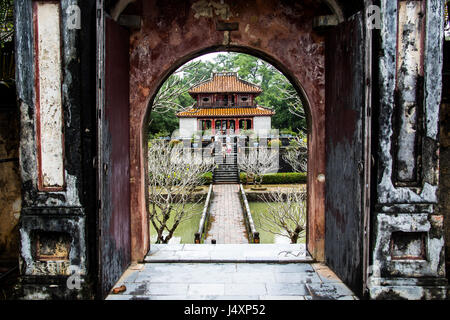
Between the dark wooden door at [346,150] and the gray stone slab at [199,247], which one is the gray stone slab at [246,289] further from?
the gray stone slab at [199,247]

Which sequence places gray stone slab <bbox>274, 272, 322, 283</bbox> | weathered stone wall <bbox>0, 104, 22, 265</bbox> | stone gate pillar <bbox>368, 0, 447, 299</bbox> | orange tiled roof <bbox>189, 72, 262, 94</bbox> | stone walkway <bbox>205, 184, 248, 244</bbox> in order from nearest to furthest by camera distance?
stone gate pillar <bbox>368, 0, 447, 299</bbox> < gray stone slab <bbox>274, 272, 322, 283</bbox> < weathered stone wall <bbox>0, 104, 22, 265</bbox> < stone walkway <bbox>205, 184, 248, 244</bbox> < orange tiled roof <bbox>189, 72, 262, 94</bbox>

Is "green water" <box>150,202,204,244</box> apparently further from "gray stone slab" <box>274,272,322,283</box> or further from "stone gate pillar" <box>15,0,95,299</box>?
"stone gate pillar" <box>15,0,95,299</box>

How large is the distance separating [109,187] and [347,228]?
2170 mm

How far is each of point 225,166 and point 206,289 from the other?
20825mm

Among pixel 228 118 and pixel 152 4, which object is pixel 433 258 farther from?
pixel 228 118

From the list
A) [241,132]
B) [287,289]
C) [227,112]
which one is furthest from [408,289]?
[227,112]

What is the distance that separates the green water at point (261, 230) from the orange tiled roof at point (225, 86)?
50.0ft

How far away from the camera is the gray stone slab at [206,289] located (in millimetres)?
3244

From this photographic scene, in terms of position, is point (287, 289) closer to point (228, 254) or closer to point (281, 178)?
point (228, 254)

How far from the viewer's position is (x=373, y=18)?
278cm

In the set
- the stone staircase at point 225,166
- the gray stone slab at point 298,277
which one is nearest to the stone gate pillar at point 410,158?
the gray stone slab at point 298,277

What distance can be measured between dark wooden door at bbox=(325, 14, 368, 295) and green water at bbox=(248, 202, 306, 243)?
7.21 metres

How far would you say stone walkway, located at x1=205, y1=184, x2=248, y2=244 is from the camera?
1254cm

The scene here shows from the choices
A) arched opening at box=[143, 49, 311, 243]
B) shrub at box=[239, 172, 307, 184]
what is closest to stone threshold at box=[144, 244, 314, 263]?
arched opening at box=[143, 49, 311, 243]
